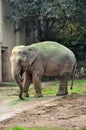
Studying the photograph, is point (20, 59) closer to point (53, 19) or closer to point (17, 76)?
point (17, 76)

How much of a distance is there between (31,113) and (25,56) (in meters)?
4.47

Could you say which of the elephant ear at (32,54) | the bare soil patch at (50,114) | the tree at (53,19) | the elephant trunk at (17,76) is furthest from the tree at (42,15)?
the bare soil patch at (50,114)

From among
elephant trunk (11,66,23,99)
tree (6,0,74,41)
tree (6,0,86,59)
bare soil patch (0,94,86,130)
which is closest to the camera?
bare soil patch (0,94,86,130)

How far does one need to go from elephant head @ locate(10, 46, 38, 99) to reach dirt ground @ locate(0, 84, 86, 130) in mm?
941

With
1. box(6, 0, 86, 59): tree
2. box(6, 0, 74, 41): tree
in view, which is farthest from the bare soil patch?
box(6, 0, 74, 41): tree

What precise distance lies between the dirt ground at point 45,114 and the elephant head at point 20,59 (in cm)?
Answer: 94

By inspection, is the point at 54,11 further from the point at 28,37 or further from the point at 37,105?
the point at 37,105

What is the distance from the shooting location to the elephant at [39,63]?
1533cm

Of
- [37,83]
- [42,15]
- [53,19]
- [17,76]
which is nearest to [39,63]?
[37,83]

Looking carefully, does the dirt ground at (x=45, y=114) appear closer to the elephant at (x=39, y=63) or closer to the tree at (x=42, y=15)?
the elephant at (x=39, y=63)

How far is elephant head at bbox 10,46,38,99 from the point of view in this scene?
14.8 m

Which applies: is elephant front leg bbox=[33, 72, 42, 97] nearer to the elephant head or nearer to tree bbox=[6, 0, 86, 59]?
the elephant head

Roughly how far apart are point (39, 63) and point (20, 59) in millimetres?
1081

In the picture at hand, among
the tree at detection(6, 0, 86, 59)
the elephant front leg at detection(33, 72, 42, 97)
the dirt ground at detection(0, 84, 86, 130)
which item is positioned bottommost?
the dirt ground at detection(0, 84, 86, 130)
